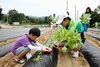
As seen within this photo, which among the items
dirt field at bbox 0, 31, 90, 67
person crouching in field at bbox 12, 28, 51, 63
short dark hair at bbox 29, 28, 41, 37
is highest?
short dark hair at bbox 29, 28, 41, 37

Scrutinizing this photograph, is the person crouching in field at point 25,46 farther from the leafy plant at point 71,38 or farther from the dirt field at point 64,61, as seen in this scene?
the leafy plant at point 71,38

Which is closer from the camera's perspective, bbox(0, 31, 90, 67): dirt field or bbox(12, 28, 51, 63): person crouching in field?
bbox(12, 28, 51, 63): person crouching in field

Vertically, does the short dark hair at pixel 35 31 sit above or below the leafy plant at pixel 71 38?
above

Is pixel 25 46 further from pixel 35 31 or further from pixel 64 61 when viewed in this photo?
pixel 64 61

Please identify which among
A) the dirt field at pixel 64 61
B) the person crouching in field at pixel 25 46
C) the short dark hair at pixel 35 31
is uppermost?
the short dark hair at pixel 35 31

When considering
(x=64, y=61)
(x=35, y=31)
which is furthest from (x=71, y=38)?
(x=35, y=31)

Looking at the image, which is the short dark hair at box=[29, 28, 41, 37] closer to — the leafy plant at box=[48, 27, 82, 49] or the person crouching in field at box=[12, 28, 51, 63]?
the person crouching in field at box=[12, 28, 51, 63]

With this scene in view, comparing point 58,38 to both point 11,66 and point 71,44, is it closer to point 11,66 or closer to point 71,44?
point 71,44

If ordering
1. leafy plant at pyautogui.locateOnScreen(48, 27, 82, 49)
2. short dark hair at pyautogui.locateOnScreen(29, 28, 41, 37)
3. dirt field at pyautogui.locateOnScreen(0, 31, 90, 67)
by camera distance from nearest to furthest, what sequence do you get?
short dark hair at pyautogui.locateOnScreen(29, 28, 41, 37) < dirt field at pyautogui.locateOnScreen(0, 31, 90, 67) < leafy plant at pyautogui.locateOnScreen(48, 27, 82, 49)

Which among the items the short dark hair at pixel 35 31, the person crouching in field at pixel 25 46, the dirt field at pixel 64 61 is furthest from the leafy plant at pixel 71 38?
the short dark hair at pixel 35 31

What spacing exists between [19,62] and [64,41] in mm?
1285

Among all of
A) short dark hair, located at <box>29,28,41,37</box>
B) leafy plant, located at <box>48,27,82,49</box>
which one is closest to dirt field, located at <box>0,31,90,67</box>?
leafy plant, located at <box>48,27,82,49</box>

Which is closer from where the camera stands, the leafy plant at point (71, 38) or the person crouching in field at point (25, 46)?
the person crouching in field at point (25, 46)

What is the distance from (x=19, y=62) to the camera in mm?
4770
